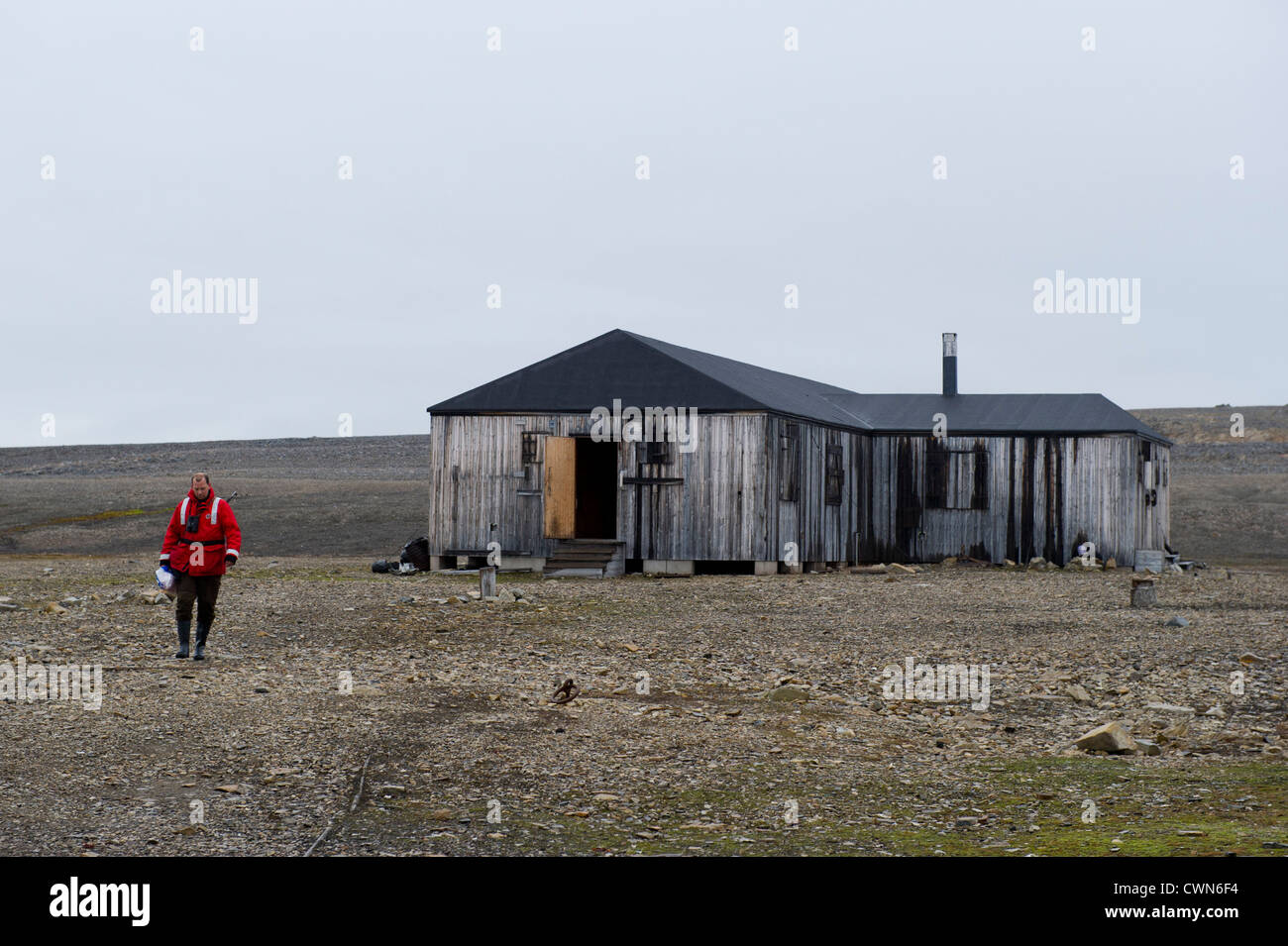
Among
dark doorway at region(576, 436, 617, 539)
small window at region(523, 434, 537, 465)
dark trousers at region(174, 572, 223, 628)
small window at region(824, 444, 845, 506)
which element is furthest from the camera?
dark doorway at region(576, 436, 617, 539)

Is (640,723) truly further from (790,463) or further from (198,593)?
(790,463)

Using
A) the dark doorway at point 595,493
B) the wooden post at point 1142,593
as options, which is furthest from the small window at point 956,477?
the wooden post at point 1142,593

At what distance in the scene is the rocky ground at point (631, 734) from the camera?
300 inches

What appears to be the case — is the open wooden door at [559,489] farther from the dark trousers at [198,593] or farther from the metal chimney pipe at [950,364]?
the dark trousers at [198,593]

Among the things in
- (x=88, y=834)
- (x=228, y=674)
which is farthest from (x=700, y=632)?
(x=88, y=834)

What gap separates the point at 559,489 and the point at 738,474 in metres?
3.52

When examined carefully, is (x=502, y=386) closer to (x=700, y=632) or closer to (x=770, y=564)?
(x=770, y=564)

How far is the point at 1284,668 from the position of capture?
14414mm

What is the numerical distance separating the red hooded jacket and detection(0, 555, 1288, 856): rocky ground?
0.97m

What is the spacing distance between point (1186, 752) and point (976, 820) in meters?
3.04

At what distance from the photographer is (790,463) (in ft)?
94.8

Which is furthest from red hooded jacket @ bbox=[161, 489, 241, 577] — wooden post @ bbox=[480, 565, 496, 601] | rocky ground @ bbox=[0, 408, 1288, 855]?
wooden post @ bbox=[480, 565, 496, 601]

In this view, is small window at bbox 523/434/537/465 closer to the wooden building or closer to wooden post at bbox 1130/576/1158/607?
the wooden building

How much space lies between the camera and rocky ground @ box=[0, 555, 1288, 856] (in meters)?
7.63
